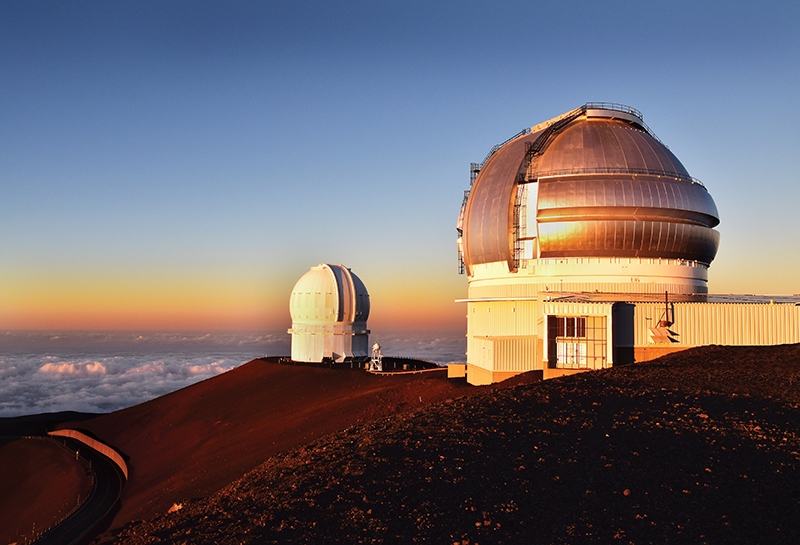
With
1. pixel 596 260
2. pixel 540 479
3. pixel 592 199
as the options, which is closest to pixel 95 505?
pixel 540 479

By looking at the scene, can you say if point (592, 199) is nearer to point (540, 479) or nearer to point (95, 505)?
point (540, 479)

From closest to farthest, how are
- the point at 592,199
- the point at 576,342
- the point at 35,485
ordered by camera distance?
the point at 576,342 < the point at 592,199 < the point at 35,485

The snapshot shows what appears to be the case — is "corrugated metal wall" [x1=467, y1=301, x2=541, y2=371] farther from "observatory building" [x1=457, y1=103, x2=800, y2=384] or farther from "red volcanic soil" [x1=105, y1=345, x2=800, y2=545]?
"red volcanic soil" [x1=105, y1=345, x2=800, y2=545]

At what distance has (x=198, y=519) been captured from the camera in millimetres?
9000

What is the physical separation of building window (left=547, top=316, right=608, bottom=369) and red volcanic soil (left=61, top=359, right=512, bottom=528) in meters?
3.45

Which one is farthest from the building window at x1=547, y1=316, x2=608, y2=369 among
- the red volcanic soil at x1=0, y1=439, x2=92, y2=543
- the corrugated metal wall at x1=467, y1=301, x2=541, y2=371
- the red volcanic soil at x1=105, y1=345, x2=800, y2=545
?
the red volcanic soil at x1=0, y1=439, x2=92, y2=543

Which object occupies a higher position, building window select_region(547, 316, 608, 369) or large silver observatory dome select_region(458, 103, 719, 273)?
large silver observatory dome select_region(458, 103, 719, 273)

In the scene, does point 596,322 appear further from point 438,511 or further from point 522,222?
point 438,511

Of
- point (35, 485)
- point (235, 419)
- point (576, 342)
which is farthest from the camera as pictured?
point (235, 419)

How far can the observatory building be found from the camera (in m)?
20.4

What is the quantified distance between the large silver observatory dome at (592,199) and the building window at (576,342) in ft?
11.2

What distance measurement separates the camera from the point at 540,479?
8711mm

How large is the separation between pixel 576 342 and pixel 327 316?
69.1ft

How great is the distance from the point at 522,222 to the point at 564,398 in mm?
11535
